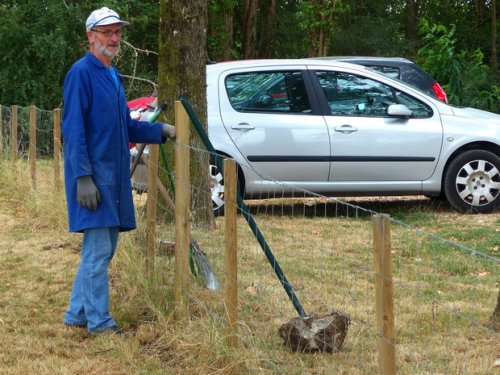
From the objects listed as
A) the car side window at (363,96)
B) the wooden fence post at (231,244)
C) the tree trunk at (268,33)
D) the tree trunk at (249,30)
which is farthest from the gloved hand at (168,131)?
the tree trunk at (268,33)

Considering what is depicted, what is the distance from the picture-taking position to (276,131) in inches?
392

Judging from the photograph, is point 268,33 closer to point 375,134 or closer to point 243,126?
point 375,134

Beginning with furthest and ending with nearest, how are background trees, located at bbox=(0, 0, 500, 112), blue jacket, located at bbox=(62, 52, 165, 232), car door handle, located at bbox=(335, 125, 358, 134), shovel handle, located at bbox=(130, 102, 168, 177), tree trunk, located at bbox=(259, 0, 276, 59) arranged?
tree trunk, located at bbox=(259, 0, 276, 59) < background trees, located at bbox=(0, 0, 500, 112) < car door handle, located at bbox=(335, 125, 358, 134) < shovel handle, located at bbox=(130, 102, 168, 177) < blue jacket, located at bbox=(62, 52, 165, 232)

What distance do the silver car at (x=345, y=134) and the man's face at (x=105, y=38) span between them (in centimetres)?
417

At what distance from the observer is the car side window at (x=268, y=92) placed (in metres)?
10.1

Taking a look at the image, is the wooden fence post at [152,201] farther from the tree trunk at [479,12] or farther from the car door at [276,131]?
the tree trunk at [479,12]

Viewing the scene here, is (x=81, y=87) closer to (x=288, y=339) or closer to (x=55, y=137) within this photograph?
(x=288, y=339)

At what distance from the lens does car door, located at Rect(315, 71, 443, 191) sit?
1006cm

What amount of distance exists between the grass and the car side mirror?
157cm

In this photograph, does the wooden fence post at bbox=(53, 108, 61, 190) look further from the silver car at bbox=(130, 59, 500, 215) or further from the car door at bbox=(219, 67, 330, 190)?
the car door at bbox=(219, 67, 330, 190)

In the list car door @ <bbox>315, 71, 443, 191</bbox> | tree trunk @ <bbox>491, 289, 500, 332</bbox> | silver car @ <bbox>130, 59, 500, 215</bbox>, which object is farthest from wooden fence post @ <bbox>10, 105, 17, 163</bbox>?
tree trunk @ <bbox>491, 289, 500, 332</bbox>

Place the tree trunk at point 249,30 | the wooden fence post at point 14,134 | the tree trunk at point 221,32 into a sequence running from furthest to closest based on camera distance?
the tree trunk at point 249,30, the tree trunk at point 221,32, the wooden fence post at point 14,134

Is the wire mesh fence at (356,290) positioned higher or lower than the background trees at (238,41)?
lower

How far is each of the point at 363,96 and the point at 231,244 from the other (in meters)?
5.65
